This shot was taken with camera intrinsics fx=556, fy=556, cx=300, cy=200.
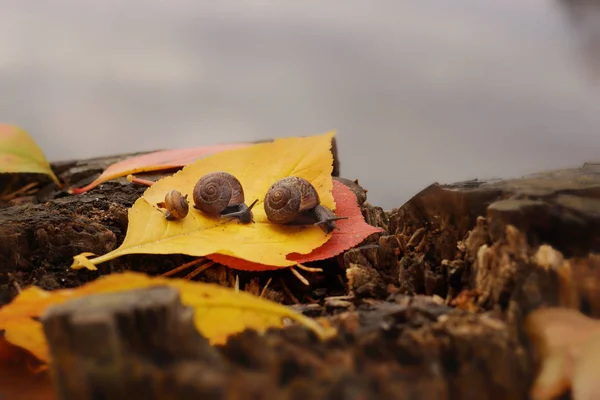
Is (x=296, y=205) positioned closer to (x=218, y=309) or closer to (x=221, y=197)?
(x=221, y=197)

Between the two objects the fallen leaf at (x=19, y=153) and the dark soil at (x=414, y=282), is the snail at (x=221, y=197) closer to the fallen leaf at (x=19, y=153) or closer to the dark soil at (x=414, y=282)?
the dark soil at (x=414, y=282)

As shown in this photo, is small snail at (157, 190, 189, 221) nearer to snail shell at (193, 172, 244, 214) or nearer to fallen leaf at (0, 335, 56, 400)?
snail shell at (193, 172, 244, 214)

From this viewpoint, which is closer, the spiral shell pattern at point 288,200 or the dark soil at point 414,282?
the dark soil at point 414,282

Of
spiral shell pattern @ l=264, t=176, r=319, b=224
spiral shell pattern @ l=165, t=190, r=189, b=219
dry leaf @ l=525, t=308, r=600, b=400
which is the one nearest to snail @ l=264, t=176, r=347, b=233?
spiral shell pattern @ l=264, t=176, r=319, b=224

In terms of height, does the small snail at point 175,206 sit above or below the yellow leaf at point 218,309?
above

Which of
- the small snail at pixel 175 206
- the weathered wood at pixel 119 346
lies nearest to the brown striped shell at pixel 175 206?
the small snail at pixel 175 206

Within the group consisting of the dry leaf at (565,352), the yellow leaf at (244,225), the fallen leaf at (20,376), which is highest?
the yellow leaf at (244,225)
